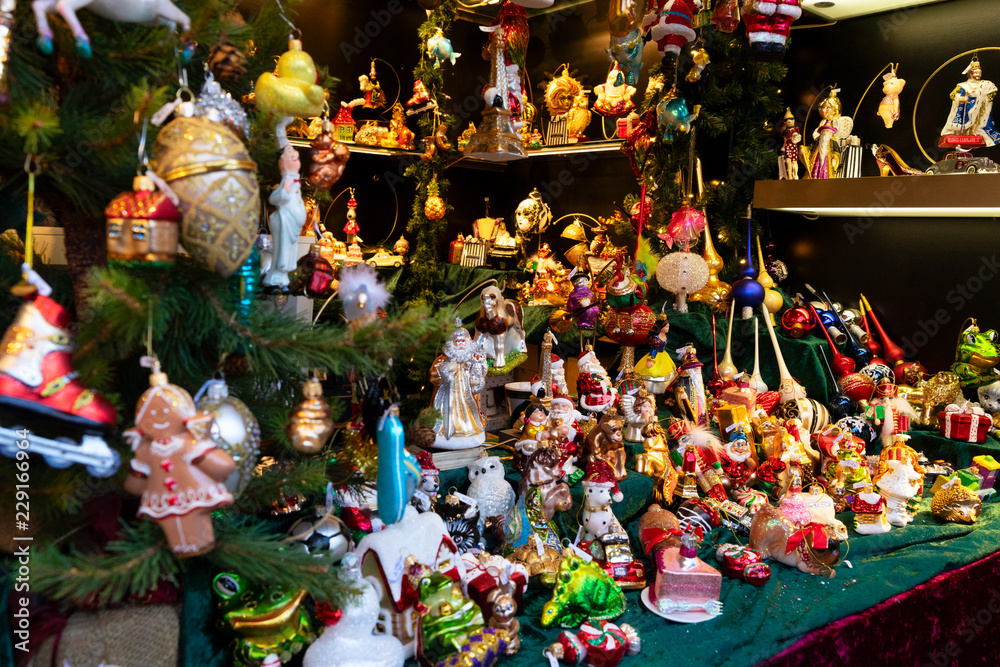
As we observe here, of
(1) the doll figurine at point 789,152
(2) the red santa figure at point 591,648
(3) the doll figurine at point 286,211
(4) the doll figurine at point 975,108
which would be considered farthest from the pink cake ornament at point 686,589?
(4) the doll figurine at point 975,108

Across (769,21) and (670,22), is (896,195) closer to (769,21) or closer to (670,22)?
(769,21)

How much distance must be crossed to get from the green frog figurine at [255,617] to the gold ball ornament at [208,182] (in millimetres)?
645

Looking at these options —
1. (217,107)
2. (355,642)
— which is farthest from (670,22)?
(355,642)

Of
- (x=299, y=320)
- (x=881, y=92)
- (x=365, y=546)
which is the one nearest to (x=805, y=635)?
(x=365, y=546)

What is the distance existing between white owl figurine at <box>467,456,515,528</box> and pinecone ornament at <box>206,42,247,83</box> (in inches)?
45.3

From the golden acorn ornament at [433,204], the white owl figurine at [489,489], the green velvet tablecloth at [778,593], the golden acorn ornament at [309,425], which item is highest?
the golden acorn ornament at [433,204]

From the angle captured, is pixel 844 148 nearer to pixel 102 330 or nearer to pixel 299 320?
pixel 299 320

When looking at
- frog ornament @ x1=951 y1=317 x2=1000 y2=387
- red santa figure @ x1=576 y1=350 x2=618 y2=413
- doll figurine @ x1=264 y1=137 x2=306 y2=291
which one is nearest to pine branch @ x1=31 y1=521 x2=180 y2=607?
doll figurine @ x1=264 y1=137 x2=306 y2=291

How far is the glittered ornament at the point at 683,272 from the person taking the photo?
2904 mm

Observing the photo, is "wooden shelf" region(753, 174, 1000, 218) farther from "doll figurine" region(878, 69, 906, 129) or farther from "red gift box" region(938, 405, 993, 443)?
"red gift box" region(938, 405, 993, 443)

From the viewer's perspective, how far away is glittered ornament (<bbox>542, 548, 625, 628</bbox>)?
173 centimetres

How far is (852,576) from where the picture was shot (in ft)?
6.84

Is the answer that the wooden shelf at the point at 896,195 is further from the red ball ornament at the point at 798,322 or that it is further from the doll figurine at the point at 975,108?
the red ball ornament at the point at 798,322

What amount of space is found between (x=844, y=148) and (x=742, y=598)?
2.07 metres
